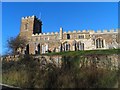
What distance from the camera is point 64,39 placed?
5319 centimetres

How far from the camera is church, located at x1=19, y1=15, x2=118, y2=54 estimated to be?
50.1 m

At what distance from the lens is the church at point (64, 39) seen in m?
50.1

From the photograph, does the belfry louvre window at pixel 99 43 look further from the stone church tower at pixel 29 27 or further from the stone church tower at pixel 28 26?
the stone church tower at pixel 28 26

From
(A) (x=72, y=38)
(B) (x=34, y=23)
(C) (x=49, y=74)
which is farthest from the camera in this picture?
(B) (x=34, y=23)

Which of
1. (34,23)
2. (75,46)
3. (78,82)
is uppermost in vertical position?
(34,23)

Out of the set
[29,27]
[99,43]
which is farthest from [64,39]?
[29,27]

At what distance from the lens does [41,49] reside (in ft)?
178

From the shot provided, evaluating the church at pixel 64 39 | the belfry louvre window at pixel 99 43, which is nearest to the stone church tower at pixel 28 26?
the church at pixel 64 39

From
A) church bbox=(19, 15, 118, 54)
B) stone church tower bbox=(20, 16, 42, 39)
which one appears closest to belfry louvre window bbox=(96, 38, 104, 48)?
church bbox=(19, 15, 118, 54)

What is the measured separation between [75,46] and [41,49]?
7111mm

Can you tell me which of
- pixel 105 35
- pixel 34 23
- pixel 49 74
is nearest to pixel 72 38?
pixel 105 35

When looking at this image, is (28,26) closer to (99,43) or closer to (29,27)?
(29,27)

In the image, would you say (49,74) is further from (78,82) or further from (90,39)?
(90,39)

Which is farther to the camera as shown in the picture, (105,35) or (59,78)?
(105,35)
